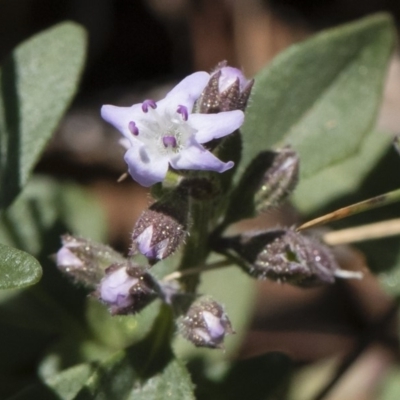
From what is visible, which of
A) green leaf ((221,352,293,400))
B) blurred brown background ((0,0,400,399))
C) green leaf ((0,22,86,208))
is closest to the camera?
green leaf ((0,22,86,208))

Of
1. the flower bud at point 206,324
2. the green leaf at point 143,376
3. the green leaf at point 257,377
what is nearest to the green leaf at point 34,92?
the green leaf at point 143,376

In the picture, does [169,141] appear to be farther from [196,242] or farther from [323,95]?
[323,95]

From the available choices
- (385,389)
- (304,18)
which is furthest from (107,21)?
(385,389)

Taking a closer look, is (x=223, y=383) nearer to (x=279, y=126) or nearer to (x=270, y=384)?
(x=270, y=384)

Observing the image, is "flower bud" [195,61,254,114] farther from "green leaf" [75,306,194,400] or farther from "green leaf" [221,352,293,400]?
"green leaf" [221,352,293,400]

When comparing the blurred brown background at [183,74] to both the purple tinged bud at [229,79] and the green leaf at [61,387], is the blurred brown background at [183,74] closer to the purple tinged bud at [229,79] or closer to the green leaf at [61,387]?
the green leaf at [61,387]

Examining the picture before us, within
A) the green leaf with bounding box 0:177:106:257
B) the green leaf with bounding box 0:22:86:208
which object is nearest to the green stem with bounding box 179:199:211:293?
the green leaf with bounding box 0:22:86:208
